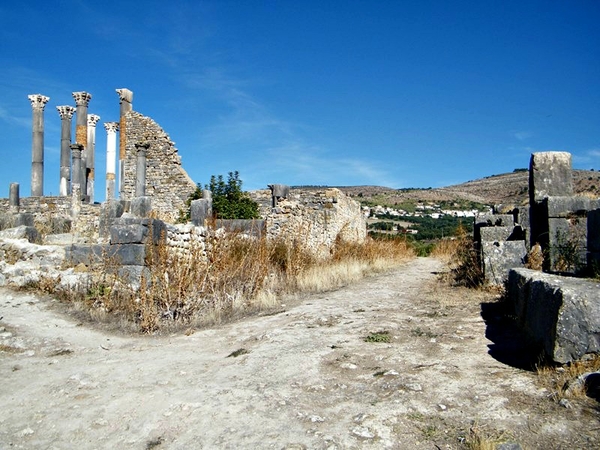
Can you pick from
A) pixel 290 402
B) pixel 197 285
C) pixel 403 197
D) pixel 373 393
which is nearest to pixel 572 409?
pixel 373 393

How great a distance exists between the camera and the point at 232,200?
2167 cm

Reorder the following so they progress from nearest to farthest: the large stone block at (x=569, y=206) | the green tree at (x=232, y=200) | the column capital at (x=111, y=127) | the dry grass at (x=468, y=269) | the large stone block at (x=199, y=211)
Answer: the large stone block at (x=569, y=206) → the dry grass at (x=468, y=269) → the large stone block at (x=199, y=211) → the green tree at (x=232, y=200) → the column capital at (x=111, y=127)

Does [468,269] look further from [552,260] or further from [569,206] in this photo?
[569,206]

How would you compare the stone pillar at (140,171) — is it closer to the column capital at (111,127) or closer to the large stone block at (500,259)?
the column capital at (111,127)

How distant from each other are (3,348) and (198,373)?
3025 mm

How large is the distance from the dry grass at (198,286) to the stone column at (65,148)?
2029cm

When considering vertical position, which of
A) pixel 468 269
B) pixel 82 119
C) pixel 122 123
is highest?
pixel 82 119

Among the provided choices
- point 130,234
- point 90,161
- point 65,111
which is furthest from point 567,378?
point 65,111

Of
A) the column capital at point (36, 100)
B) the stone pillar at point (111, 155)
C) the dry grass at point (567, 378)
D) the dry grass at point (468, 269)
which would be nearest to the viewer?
the dry grass at point (567, 378)

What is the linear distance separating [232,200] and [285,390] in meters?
18.0

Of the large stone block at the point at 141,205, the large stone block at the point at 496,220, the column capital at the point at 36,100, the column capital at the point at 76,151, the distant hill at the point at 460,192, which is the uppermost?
the column capital at the point at 36,100

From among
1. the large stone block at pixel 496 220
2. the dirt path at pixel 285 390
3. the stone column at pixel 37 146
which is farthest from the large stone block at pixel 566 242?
the stone column at pixel 37 146

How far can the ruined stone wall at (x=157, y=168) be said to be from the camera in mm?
23750

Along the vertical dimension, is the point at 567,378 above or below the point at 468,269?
below
